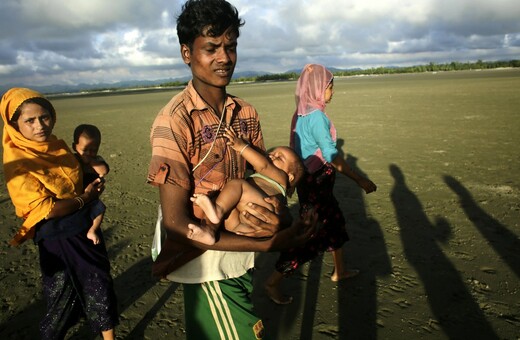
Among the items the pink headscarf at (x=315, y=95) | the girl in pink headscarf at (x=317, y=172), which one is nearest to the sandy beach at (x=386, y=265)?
the girl in pink headscarf at (x=317, y=172)

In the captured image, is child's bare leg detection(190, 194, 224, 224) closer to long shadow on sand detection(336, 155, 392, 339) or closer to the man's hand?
the man's hand

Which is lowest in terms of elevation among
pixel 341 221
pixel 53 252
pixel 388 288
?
pixel 388 288

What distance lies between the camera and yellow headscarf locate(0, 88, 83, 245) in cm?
208

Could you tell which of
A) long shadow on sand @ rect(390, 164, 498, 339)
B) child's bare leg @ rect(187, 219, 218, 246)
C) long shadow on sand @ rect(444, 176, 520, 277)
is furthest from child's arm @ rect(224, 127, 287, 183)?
long shadow on sand @ rect(444, 176, 520, 277)

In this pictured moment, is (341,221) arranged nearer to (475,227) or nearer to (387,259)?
(387,259)

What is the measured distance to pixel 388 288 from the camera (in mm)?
3328

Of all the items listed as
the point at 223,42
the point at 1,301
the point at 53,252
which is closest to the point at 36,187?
the point at 53,252

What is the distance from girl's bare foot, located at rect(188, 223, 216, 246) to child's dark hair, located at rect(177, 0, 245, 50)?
2.71ft

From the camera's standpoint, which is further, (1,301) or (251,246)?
(1,301)

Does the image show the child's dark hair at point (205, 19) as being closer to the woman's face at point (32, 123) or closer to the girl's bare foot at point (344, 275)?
the woman's face at point (32, 123)

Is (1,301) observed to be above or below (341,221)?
below

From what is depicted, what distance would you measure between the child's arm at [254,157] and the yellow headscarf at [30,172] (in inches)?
52.3

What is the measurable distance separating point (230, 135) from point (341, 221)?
2051mm

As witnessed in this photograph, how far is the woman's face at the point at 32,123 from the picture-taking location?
7.18 feet
